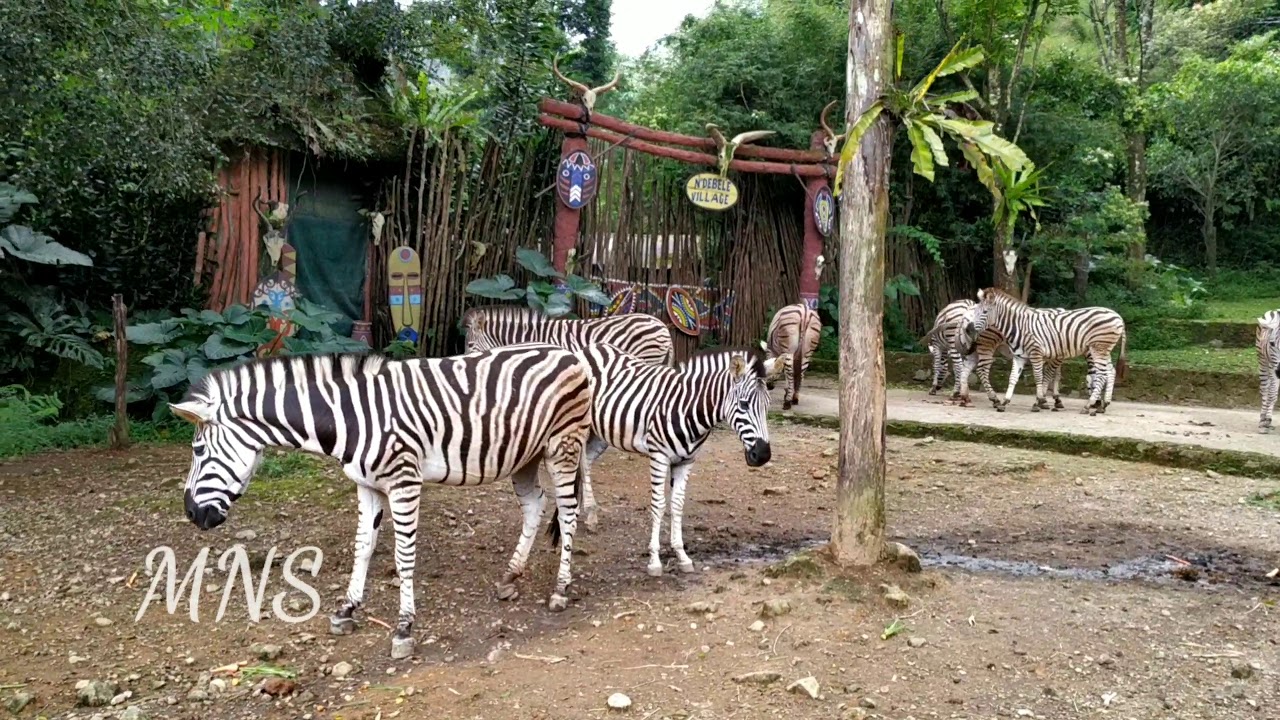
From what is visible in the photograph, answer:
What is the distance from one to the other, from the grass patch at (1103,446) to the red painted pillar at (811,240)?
10.3ft

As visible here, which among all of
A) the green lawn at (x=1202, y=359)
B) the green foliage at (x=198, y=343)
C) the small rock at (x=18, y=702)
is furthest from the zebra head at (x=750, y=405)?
the green lawn at (x=1202, y=359)

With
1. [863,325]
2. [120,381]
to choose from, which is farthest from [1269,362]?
[120,381]

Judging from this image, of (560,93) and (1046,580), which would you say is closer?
(1046,580)

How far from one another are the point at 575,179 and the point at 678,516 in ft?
18.4

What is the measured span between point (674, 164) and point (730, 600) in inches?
359

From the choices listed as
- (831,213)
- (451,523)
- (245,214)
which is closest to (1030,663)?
(451,523)

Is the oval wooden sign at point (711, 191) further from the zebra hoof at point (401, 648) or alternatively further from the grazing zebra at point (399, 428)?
the zebra hoof at point (401, 648)

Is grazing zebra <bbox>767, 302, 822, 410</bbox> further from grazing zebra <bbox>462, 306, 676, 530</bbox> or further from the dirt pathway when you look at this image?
grazing zebra <bbox>462, 306, 676, 530</bbox>

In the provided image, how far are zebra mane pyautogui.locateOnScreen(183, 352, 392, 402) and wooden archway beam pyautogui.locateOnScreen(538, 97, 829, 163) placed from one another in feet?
19.8

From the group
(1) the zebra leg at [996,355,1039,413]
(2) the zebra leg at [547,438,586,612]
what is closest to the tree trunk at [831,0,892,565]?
(2) the zebra leg at [547,438,586,612]

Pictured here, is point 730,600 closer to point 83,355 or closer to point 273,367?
point 273,367

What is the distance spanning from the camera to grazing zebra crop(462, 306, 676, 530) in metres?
8.55

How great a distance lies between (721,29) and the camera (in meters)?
16.1

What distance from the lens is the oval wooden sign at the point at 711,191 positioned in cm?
1196
